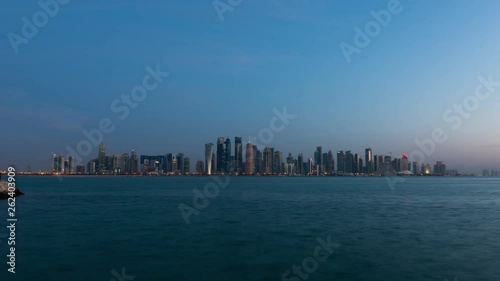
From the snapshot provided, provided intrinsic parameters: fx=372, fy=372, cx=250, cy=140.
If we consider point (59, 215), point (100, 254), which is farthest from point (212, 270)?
point (59, 215)

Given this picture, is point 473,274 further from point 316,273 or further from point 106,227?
point 106,227
